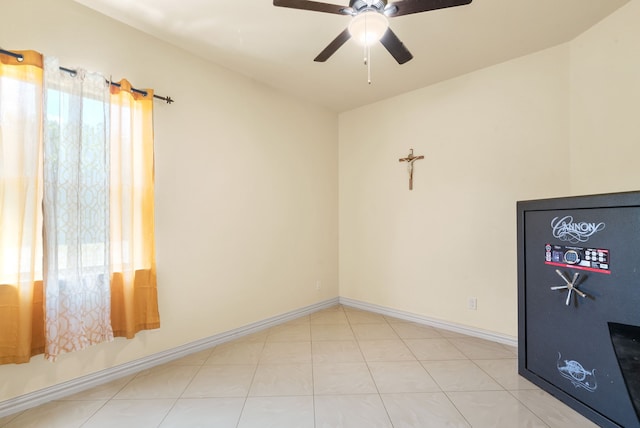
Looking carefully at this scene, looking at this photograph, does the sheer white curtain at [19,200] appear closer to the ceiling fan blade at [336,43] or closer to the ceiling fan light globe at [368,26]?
the ceiling fan blade at [336,43]

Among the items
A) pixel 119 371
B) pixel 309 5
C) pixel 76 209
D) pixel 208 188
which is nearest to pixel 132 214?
pixel 76 209

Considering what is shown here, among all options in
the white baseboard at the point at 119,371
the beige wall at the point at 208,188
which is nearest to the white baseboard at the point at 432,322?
the beige wall at the point at 208,188

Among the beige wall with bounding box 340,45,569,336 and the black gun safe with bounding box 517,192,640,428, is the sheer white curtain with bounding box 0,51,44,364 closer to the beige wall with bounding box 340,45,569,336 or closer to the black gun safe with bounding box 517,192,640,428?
the beige wall with bounding box 340,45,569,336

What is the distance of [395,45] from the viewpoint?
1902 mm

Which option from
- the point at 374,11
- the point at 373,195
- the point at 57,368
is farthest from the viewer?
the point at 373,195

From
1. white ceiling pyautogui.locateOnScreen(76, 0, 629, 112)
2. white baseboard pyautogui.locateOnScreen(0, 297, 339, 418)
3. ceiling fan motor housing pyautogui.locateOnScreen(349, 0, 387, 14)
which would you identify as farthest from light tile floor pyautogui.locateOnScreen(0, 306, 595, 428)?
white ceiling pyautogui.locateOnScreen(76, 0, 629, 112)

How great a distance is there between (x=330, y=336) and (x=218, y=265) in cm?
143

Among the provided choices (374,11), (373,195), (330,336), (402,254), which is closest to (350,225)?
(373,195)

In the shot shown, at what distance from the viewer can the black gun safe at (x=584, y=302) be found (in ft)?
5.19

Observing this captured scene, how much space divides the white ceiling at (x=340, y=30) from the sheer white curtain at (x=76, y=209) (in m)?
0.76

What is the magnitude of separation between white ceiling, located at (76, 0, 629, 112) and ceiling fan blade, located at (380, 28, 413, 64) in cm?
46

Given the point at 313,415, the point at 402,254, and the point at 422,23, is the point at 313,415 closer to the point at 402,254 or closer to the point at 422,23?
the point at 402,254

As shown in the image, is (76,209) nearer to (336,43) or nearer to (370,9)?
(336,43)

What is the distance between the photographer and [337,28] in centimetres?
233
